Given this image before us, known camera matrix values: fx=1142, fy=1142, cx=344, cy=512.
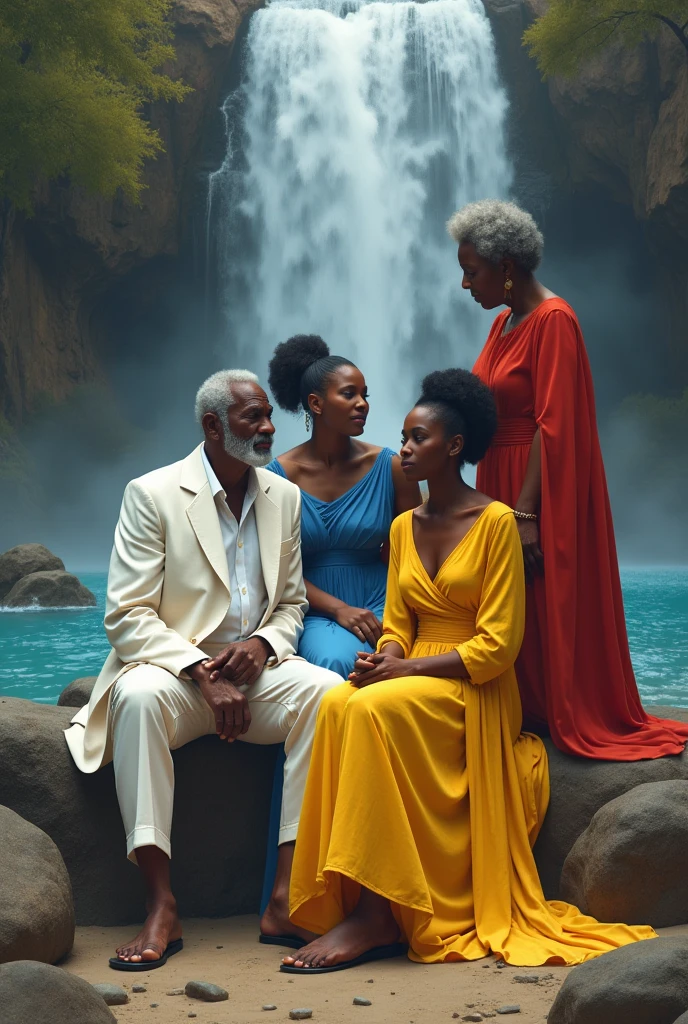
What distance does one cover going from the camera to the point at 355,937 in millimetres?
3584

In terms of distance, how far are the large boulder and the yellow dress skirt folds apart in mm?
616

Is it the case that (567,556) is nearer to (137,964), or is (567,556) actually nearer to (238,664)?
(238,664)

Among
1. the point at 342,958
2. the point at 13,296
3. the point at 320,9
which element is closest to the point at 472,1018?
the point at 342,958

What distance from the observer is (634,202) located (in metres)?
25.6

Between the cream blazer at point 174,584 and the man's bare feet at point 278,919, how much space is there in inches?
31.4

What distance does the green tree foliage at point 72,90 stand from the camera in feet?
63.6

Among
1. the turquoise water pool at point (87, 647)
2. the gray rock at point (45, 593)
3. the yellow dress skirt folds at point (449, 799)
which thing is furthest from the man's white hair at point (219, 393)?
the gray rock at point (45, 593)

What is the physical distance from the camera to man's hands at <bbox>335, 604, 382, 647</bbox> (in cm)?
459

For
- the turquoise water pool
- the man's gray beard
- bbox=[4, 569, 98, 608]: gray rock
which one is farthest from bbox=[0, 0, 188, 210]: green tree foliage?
the man's gray beard

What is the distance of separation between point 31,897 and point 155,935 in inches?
17.7

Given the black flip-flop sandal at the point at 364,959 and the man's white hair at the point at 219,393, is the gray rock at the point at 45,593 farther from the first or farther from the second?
the black flip-flop sandal at the point at 364,959

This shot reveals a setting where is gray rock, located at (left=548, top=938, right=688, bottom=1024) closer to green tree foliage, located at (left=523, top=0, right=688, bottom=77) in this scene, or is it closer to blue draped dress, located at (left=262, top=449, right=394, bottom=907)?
blue draped dress, located at (left=262, top=449, right=394, bottom=907)

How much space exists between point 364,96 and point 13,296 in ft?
33.9

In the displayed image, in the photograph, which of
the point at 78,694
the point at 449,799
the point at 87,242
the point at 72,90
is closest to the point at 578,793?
the point at 449,799
